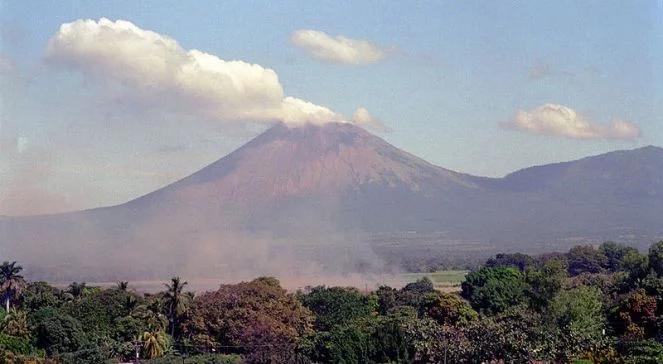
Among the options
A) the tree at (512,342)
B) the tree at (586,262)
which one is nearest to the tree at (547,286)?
the tree at (512,342)

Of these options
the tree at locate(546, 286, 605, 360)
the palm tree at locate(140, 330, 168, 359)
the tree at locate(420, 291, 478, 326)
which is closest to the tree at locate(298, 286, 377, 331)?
the tree at locate(420, 291, 478, 326)

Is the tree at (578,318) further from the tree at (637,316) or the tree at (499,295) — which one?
the tree at (499,295)

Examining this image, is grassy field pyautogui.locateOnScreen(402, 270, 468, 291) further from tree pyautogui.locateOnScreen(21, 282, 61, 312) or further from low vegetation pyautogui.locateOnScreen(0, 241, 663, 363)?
tree pyautogui.locateOnScreen(21, 282, 61, 312)

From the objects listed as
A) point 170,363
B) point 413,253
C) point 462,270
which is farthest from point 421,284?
point 413,253

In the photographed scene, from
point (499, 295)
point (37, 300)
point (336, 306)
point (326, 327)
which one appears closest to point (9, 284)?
point (37, 300)

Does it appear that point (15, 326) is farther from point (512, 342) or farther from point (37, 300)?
point (512, 342)

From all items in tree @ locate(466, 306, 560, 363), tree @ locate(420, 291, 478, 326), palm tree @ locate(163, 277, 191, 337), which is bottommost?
tree @ locate(466, 306, 560, 363)
